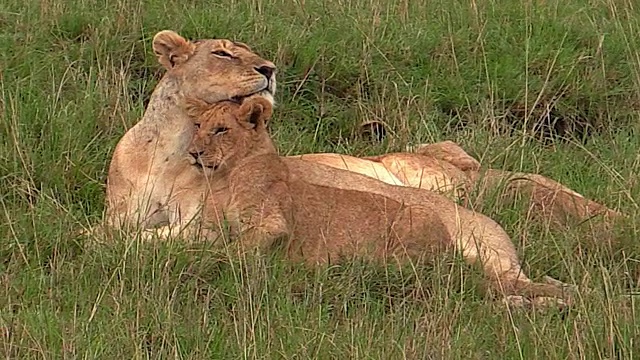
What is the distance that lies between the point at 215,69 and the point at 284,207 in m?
0.86

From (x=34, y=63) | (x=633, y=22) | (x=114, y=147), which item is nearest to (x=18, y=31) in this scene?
(x=34, y=63)

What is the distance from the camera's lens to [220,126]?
194 inches

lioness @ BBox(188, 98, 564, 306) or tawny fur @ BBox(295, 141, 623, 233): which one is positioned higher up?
lioness @ BBox(188, 98, 564, 306)

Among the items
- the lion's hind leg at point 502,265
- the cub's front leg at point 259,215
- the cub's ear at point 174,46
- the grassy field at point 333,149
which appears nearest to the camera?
the grassy field at point 333,149

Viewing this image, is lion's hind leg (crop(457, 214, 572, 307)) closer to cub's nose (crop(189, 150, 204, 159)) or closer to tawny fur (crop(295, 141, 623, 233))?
tawny fur (crop(295, 141, 623, 233))

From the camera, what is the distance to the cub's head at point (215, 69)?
5223 millimetres

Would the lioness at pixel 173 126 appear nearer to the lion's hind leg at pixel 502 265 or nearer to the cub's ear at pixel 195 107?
the cub's ear at pixel 195 107

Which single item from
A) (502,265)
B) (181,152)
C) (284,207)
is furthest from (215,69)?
(502,265)

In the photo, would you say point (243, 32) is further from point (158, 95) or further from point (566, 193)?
point (566, 193)

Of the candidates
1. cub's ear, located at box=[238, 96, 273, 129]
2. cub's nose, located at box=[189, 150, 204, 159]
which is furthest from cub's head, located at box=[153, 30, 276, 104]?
cub's nose, located at box=[189, 150, 204, 159]

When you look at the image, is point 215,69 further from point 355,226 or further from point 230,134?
point 355,226

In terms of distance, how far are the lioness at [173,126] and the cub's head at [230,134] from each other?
0.38 ft

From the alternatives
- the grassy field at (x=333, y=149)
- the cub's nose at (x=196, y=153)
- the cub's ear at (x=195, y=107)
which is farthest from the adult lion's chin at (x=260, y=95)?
the grassy field at (x=333, y=149)

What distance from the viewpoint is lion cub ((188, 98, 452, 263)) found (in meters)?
4.55
